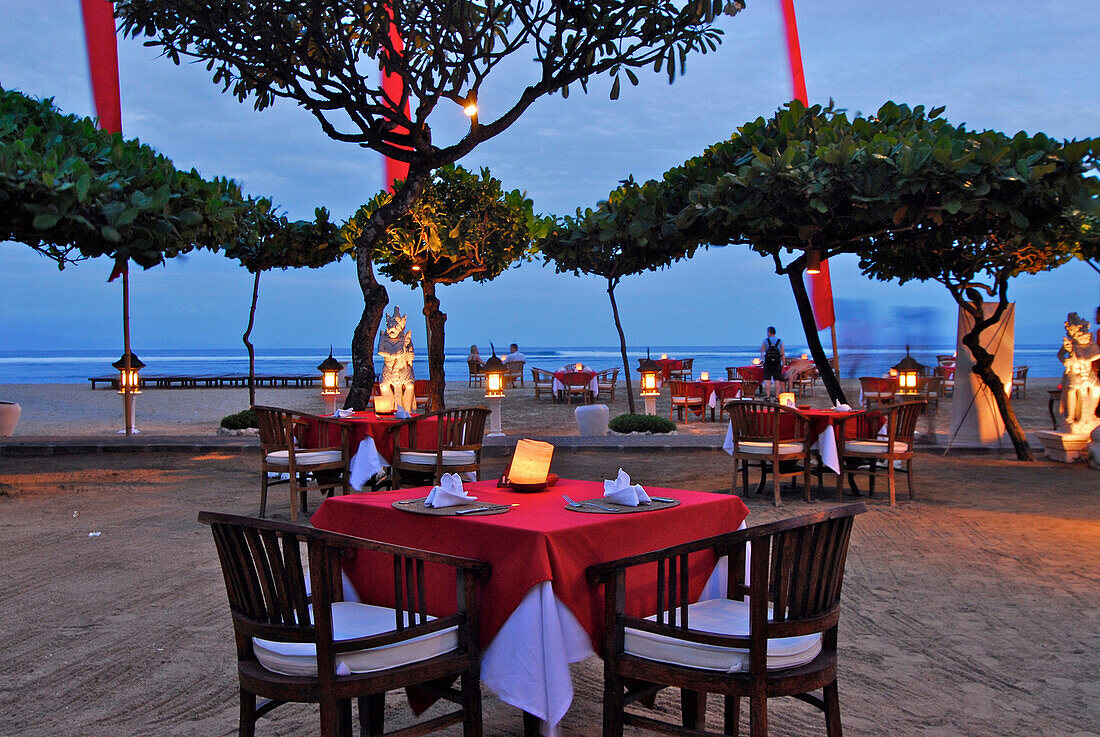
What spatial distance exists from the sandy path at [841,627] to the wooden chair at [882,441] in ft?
1.11

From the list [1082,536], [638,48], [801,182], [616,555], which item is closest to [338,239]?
[638,48]

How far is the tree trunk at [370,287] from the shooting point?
8.45 meters

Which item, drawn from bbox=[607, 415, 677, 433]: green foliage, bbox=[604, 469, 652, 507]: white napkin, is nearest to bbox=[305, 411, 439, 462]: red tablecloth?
bbox=[604, 469, 652, 507]: white napkin

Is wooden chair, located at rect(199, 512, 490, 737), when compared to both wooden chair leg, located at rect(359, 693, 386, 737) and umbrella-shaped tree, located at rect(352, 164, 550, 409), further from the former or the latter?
umbrella-shaped tree, located at rect(352, 164, 550, 409)

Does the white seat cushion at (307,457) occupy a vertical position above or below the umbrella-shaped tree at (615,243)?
below

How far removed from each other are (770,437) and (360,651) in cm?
533

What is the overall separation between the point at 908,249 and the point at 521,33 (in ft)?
16.9

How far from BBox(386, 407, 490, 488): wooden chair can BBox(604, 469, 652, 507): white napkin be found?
3550 mm

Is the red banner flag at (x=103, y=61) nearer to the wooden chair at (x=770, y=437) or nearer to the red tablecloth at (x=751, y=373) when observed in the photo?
the wooden chair at (x=770, y=437)

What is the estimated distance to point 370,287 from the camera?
8664mm

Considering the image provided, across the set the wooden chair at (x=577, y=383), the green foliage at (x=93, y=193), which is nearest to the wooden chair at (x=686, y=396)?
the wooden chair at (x=577, y=383)

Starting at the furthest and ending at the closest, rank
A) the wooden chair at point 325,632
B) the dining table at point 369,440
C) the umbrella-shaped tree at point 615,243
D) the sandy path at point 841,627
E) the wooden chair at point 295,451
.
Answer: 1. the umbrella-shaped tree at point 615,243
2. the dining table at point 369,440
3. the wooden chair at point 295,451
4. the sandy path at point 841,627
5. the wooden chair at point 325,632

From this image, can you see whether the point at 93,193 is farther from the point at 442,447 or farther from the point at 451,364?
the point at 451,364

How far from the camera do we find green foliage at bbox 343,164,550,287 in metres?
12.1
